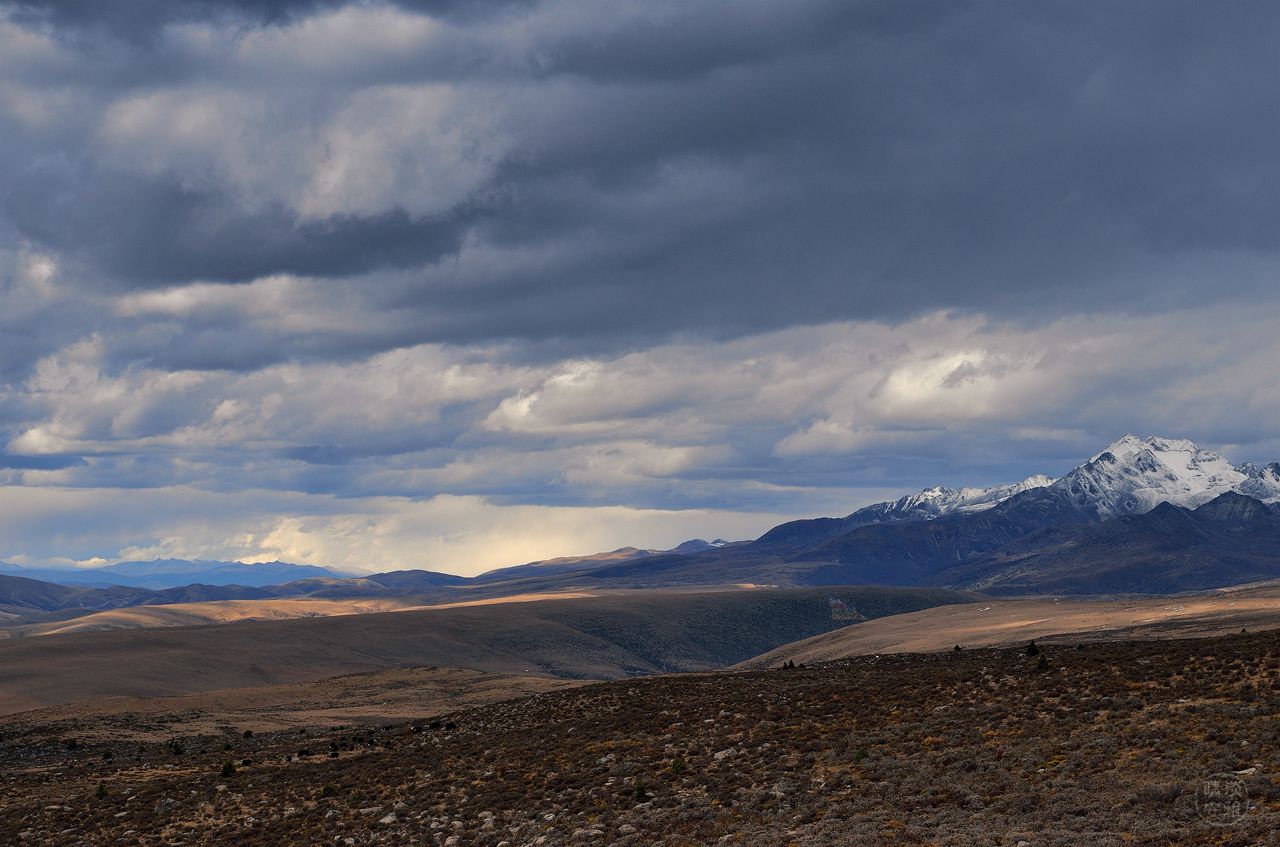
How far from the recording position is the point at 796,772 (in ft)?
134

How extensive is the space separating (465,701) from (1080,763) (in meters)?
82.9

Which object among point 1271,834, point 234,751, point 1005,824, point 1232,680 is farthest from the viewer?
point 234,751

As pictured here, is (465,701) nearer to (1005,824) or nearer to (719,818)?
(719,818)

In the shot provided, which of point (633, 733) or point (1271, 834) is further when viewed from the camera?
point (633, 733)

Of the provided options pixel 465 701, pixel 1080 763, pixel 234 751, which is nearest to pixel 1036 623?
pixel 465 701

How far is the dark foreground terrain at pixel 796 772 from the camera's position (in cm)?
3278

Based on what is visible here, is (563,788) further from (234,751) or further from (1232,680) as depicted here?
(234,751)

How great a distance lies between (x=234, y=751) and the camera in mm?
68250

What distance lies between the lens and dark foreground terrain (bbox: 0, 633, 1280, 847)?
108 ft

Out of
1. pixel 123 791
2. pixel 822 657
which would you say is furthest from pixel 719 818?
pixel 822 657

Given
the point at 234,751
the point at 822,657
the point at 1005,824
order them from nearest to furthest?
the point at 1005,824 → the point at 234,751 → the point at 822,657

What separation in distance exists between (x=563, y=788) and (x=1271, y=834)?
2477 cm

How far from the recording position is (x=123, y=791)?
5306 centimetres

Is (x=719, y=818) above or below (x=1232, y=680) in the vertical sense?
below
